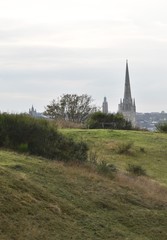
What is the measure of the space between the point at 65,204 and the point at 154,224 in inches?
76.5

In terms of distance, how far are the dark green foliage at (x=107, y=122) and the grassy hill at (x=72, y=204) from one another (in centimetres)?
2109

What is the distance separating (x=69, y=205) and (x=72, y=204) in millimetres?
233

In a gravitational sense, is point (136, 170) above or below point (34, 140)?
below

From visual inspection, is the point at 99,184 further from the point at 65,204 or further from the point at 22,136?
the point at 22,136

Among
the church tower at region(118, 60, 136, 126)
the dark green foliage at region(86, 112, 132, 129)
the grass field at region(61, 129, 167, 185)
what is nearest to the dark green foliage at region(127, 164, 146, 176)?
the grass field at region(61, 129, 167, 185)

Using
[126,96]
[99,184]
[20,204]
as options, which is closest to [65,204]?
[20,204]

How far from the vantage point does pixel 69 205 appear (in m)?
9.55

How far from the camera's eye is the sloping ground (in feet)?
26.6

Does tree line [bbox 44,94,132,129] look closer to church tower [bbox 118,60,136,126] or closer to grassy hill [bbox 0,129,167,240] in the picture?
grassy hill [bbox 0,129,167,240]

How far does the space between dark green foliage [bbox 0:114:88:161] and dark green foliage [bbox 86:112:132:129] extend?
61.9 ft

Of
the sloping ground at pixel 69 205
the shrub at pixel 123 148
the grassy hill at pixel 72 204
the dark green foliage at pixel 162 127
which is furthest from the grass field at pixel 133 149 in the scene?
the dark green foliage at pixel 162 127

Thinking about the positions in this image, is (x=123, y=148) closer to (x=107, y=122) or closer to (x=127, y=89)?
(x=107, y=122)

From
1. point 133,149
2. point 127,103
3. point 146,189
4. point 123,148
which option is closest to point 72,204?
point 146,189

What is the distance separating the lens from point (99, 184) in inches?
484
